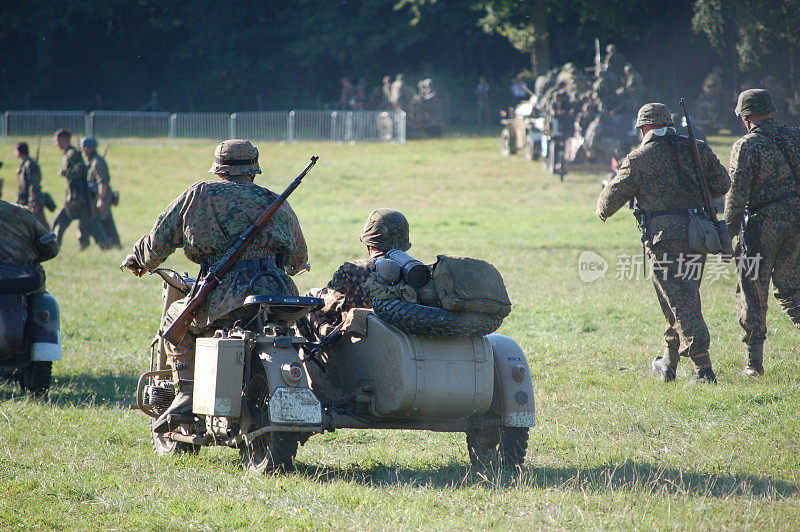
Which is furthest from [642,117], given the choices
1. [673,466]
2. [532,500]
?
[532,500]

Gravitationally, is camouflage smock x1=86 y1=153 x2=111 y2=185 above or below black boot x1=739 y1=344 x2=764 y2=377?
above

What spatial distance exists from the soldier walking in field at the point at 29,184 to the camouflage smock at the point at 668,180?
1056cm

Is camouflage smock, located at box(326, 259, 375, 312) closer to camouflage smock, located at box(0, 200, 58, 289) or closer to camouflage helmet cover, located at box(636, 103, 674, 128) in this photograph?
camouflage helmet cover, located at box(636, 103, 674, 128)

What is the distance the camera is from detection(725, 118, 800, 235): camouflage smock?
7.75m

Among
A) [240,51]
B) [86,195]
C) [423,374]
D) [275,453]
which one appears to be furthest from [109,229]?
[240,51]

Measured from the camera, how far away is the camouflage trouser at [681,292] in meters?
7.30

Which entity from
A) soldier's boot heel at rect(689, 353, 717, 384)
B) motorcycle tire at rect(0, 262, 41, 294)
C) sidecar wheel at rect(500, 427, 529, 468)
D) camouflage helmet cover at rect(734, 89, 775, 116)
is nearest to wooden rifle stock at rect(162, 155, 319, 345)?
Result: sidecar wheel at rect(500, 427, 529, 468)

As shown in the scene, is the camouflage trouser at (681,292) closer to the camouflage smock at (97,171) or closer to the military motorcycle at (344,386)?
the military motorcycle at (344,386)

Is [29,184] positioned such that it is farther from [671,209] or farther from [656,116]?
[671,209]

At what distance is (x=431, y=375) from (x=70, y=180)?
12981 millimetres

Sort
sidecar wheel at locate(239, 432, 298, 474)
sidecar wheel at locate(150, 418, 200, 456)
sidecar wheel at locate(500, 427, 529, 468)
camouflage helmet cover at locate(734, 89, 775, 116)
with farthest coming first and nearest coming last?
camouflage helmet cover at locate(734, 89, 775, 116) < sidecar wheel at locate(150, 418, 200, 456) < sidecar wheel at locate(500, 427, 529, 468) < sidecar wheel at locate(239, 432, 298, 474)

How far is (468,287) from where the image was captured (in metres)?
4.92

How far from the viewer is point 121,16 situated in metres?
49.4

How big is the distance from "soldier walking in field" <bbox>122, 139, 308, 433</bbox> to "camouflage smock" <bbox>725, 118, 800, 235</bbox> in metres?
4.18
